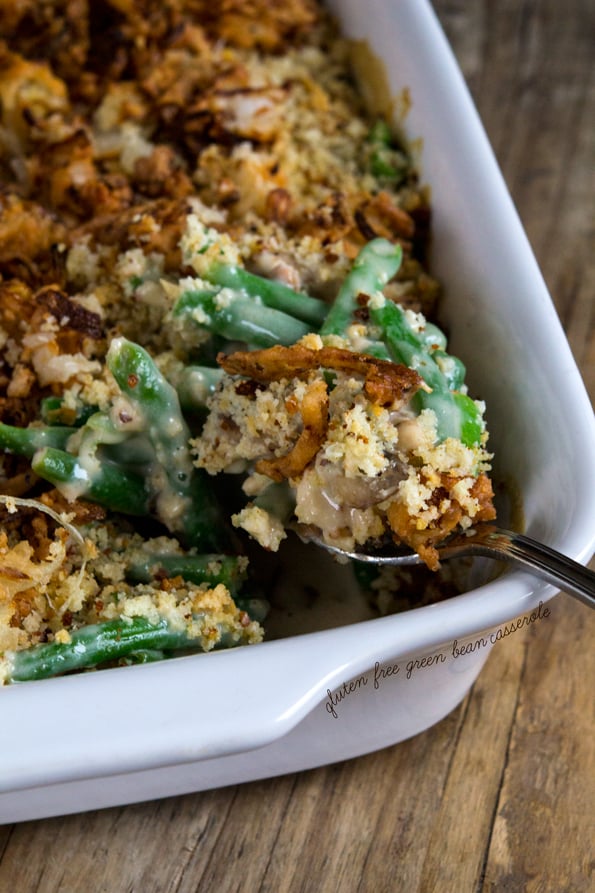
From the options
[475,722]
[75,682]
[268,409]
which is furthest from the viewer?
[475,722]

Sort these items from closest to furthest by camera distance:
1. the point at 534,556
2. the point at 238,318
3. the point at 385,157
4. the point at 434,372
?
the point at 534,556 → the point at 434,372 → the point at 238,318 → the point at 385,157

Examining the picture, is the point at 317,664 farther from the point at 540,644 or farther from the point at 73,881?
the point at 540,644

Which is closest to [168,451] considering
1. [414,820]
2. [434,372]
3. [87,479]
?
[87,479]

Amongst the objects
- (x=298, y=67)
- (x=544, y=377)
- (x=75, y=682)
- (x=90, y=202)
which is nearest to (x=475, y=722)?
(x=544, y=377)

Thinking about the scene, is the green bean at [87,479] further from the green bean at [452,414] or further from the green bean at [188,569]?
the green bean at [452,414]

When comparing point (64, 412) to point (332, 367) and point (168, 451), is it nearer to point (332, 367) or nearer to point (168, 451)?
point (168, 451)

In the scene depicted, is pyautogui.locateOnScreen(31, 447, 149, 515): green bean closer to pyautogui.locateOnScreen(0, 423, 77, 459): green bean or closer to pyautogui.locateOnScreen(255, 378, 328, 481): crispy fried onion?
pyautogui.locateOnScreen(0, 423, 77, 459): green bean
